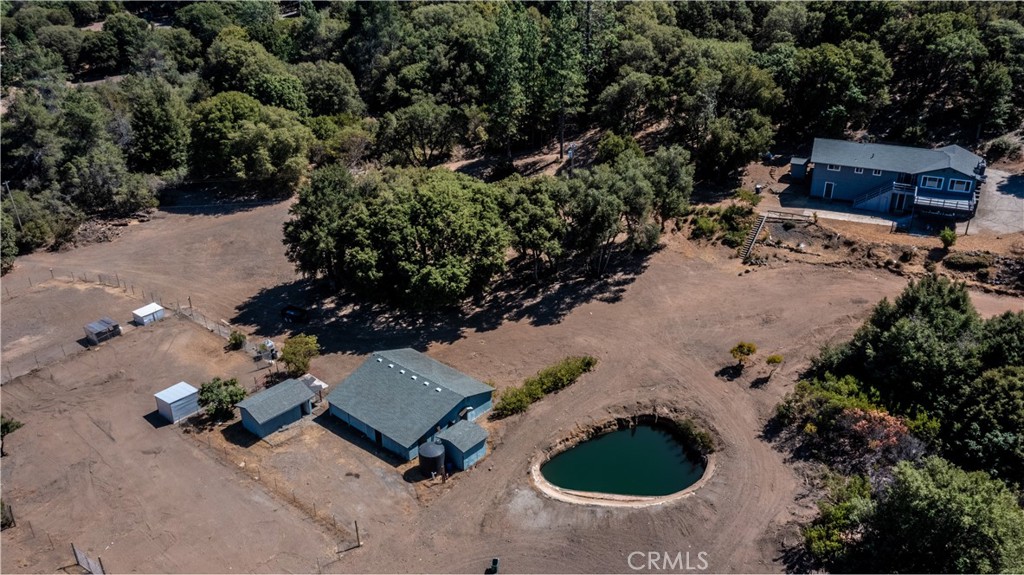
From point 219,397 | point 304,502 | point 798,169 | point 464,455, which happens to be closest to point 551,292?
point 464,455

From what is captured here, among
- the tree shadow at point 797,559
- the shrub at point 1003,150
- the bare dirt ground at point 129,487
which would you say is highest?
the shrub at point 1003,150

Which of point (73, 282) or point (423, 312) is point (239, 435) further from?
point (73, 282)

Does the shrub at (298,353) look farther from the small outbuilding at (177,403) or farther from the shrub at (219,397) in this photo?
the small outbuilding at (177,403)

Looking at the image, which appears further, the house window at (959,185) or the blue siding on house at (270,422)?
the house window at (959,185)

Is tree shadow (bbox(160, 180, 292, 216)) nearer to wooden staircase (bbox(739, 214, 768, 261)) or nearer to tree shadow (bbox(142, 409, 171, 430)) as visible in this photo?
tree shadow (bbox(142, 409, 171, 430))

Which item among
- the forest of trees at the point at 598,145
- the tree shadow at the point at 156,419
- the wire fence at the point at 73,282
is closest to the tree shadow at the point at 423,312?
the forest of trees at the point at 598,145

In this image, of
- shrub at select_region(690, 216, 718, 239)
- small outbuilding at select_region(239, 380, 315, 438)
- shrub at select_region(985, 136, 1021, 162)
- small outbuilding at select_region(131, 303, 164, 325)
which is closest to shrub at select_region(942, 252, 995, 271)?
shrub at select_region(985, 136, 1021, 162)

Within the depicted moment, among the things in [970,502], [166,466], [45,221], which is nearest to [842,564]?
[970,502]
